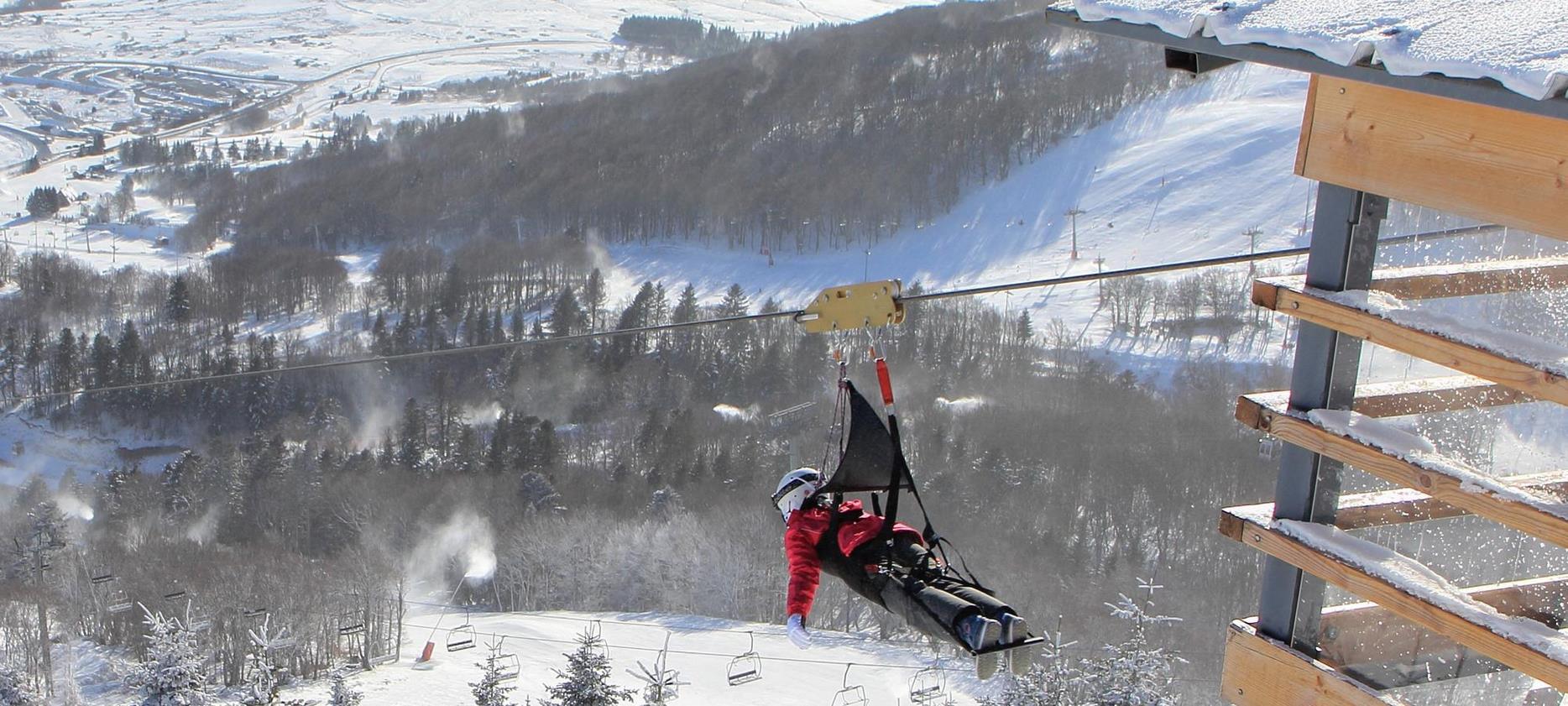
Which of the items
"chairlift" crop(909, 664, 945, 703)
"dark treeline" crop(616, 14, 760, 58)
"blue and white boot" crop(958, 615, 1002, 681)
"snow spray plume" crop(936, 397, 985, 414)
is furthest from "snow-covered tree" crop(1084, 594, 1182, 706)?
"dark treeline" crop(616, 14, 760, 58)

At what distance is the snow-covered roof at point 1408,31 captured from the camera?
114 inches

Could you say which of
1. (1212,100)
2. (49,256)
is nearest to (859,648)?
(1212,100)

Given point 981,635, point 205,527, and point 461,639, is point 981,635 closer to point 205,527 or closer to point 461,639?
point 461,639

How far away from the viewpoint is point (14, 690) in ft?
78.9

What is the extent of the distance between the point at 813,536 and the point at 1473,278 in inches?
115

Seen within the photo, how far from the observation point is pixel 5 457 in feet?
170

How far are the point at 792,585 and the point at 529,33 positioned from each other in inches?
5068

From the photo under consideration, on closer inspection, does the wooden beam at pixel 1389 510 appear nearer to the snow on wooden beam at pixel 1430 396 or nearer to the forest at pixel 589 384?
the snow on wooden beam at pixel 1430 396

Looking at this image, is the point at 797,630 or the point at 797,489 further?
the point at 797,489

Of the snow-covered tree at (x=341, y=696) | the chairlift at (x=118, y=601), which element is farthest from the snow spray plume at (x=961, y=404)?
the snow-covered tree at (x=341, y=696)

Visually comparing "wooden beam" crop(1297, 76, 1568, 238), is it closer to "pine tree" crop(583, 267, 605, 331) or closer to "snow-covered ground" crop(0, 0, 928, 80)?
"pine tree" crop(583, 267, 605, 331)

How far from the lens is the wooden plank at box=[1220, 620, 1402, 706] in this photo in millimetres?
3580

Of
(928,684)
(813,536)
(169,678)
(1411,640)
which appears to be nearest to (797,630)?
(813,536)

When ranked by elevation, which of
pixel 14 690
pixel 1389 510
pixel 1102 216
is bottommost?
pixel 14 690
